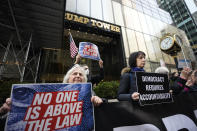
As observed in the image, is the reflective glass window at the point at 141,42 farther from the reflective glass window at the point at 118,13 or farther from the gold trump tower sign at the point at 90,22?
the gold trump tower sign at the point at 90,22

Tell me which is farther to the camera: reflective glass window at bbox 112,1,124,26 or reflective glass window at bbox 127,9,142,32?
reflective glass window at bbox 127,9,142,32

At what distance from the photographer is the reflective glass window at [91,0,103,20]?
10.4 metres

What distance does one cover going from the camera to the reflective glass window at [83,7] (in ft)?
32.0

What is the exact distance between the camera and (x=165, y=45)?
7.18 meters

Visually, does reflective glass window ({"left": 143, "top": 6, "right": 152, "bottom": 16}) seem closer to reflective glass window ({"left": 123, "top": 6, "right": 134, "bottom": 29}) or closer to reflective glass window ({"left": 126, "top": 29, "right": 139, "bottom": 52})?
reflective glass window ({"left": 123, "top": 6, "right": 134, "bottom": 29})

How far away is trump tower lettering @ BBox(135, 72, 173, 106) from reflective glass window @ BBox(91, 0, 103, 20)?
1033 cm

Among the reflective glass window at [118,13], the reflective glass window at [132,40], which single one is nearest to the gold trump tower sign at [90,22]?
the reflective glass window at [118,13]

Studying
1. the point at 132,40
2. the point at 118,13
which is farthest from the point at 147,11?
the point at 132,40

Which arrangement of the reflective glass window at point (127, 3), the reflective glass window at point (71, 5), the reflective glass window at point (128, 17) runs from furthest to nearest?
the reflective glass window at point (127, 3)
the reflective glass window at point (128, 17)
the reflective glass window at point (71, 5)

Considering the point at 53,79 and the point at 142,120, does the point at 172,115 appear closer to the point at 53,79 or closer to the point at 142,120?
the point at 142,120

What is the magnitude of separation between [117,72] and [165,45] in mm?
5298

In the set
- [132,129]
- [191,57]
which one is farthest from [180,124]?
[191,57]

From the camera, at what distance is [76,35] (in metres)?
10.8

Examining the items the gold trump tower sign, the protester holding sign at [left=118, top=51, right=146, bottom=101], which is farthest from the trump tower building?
the protester holding sign at [left=118, top=51, right=146, bottom=101]
